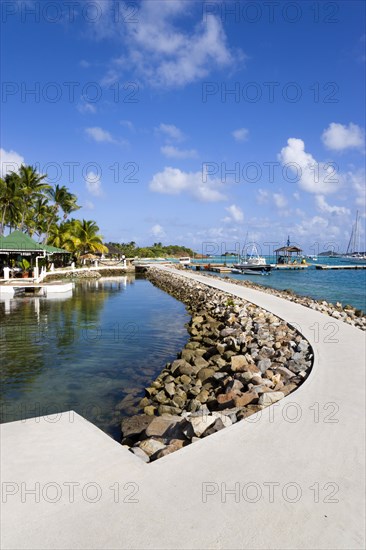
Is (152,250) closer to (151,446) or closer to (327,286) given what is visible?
(327,286)

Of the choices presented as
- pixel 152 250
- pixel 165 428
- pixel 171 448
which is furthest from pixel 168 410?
pixel 152 250

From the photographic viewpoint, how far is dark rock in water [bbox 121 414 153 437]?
553 cm

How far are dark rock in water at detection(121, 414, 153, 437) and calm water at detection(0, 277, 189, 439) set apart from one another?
0.27 m

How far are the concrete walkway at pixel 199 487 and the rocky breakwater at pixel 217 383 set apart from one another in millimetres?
396

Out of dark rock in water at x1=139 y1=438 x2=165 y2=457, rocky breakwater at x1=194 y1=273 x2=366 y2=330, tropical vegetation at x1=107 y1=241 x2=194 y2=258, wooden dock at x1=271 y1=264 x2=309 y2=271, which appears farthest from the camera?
tropical vegetation at x1=107 y1=241 x2=194 y2=258

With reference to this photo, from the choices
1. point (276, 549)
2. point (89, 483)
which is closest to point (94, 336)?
point (89, 483)

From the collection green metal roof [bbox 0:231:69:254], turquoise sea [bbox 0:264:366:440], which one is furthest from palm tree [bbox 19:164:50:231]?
turquoise sea [bbox 0:264:366:440]

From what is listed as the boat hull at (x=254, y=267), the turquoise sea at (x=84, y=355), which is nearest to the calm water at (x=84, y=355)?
the turquoise sea at (x=84, y=355)

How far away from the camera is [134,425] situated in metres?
5.78

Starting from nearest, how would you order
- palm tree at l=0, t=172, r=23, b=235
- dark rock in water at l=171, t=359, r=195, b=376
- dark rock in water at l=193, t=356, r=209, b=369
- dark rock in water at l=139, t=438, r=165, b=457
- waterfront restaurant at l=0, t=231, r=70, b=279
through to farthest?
1. dark rock in water at l=139, t=438, r=165, b=457
2. dark rock in water at l=171, t=359, r=195, b=376
3. dark rock in water at l=193, t=356, r=209, b=369
4. waterfront restaurant at l=0, t=231, r=70, b=279
5. palm tree at l=0, t=172, r=23, b=235

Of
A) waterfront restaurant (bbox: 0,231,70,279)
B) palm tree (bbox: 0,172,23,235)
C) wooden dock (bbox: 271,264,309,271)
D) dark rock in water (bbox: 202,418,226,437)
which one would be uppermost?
Answer: palm tree (bbox: 0,172,23,235)

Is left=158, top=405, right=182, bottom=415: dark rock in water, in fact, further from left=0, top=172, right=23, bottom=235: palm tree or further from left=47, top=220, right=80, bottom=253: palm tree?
left=47, top=220, right=80, bottom=253: palm tree

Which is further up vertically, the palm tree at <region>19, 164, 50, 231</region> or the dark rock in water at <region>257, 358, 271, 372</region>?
the palm tree at <region>19, 164, 50, 231</region>

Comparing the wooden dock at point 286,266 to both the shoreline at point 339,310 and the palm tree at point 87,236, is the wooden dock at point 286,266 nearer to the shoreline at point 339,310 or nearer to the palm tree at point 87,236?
the palm tree at point 87,236
